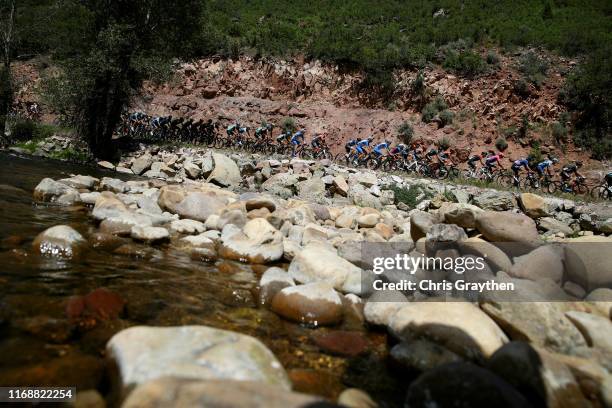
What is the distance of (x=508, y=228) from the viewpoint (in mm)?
→ 5832

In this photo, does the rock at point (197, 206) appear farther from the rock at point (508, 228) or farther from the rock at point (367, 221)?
the rock at point (508, 228)

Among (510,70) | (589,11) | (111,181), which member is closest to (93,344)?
(111,181)

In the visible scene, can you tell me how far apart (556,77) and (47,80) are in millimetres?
30754

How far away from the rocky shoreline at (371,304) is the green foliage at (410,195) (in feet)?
12.0

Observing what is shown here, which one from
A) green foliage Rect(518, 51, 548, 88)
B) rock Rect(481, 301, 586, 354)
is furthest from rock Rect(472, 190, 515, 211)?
green foliage Rect(518, 51, 548, 88)

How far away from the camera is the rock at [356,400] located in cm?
233

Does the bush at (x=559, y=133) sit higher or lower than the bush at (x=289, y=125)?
higher

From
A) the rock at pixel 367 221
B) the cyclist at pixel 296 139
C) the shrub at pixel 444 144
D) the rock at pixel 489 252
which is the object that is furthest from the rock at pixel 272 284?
the shrub at pixel 444 144

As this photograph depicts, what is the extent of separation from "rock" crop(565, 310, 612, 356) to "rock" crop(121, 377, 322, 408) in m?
2.79

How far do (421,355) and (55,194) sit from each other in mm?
8001

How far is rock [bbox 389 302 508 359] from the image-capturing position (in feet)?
10.4

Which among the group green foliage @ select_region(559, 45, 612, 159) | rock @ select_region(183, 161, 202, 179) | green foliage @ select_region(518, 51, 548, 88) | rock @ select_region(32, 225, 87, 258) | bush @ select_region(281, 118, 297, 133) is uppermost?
green foliage @ select_region(518, 51, 548, 88)

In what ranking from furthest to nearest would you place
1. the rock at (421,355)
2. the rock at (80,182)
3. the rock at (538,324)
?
the rock at (80,182) < the rock at (538,324) < the rock at (421,355)

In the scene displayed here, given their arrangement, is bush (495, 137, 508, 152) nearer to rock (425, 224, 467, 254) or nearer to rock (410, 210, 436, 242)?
rock (410, 210, 436, 242)
